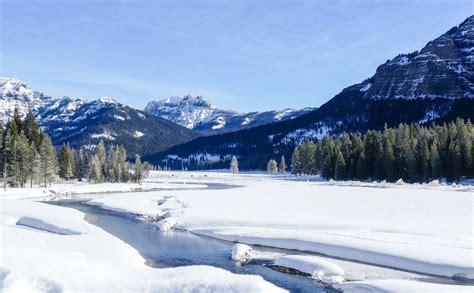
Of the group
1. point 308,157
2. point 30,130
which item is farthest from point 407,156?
point 30,130

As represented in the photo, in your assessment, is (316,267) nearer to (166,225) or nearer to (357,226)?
(357,226)

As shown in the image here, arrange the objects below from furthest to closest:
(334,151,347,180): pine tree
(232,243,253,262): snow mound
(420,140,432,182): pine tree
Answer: (334,151,347,180): pine tree
(420,140,432,182): pine tree
(232,243,253,262): snow mound

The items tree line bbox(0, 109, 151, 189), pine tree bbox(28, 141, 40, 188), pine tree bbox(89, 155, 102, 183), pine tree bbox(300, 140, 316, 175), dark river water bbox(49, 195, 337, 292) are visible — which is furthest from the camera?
pine tree bbox(300, 140, 316, 175)

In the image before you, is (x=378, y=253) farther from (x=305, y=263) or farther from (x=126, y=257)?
(x=126, y=257)

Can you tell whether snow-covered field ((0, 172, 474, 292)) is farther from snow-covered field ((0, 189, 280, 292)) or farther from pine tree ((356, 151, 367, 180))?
pine tree ((356, 151, 367, 180))

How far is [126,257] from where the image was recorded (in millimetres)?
25156

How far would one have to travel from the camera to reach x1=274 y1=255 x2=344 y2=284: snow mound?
22.8m

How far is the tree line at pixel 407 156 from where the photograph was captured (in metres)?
86.2

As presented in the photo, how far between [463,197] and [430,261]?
3377 centimetres

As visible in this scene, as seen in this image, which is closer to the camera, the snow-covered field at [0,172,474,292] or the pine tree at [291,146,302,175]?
the snow-covered field at [0,172,474,292]

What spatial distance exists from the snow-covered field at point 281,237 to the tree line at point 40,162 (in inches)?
1221

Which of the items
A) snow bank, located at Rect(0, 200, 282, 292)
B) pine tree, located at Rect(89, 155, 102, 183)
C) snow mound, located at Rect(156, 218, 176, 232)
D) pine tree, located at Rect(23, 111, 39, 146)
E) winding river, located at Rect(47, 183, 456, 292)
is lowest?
winding river, located at Rect(47, 183, 456, 292)

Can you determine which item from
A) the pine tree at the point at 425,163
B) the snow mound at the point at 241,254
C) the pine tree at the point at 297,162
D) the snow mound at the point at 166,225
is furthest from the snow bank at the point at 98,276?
the pine tree at the point at 297,162

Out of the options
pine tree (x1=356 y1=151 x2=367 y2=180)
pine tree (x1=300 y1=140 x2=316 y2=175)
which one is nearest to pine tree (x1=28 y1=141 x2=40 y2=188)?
pine tree (x1=356 y1=151 x2=367 y2=180)
